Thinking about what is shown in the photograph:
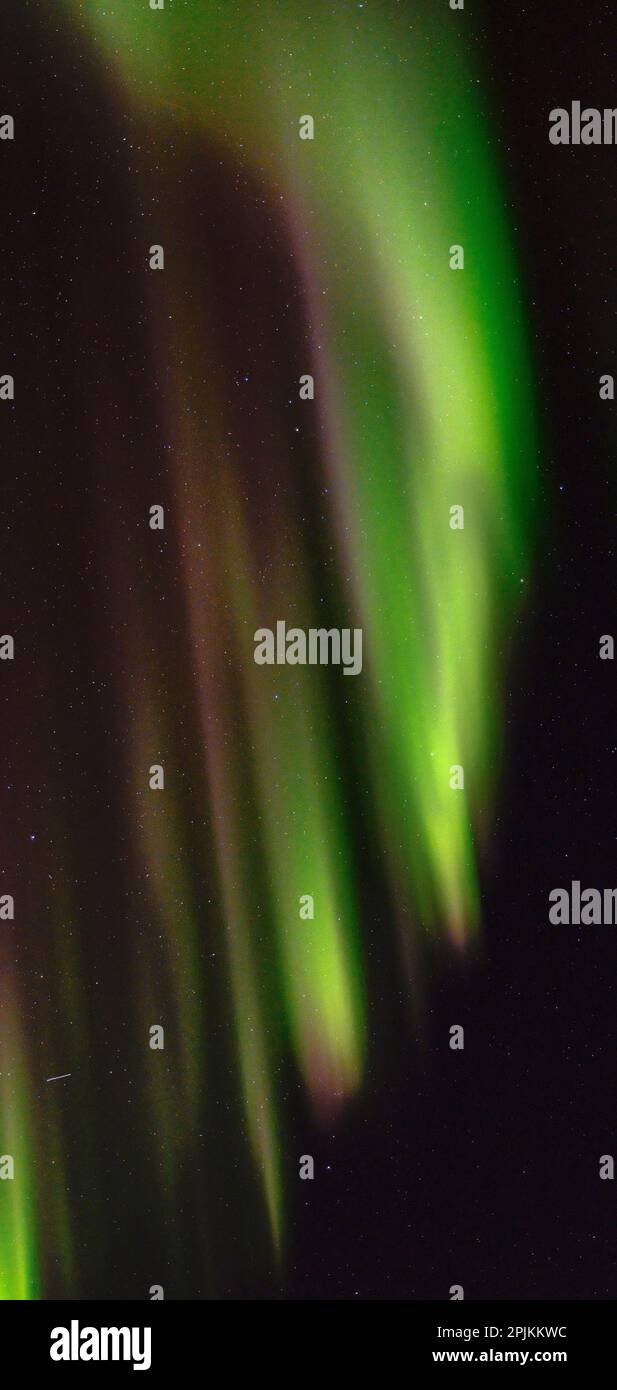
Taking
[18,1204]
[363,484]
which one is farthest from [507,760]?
[18,1204]

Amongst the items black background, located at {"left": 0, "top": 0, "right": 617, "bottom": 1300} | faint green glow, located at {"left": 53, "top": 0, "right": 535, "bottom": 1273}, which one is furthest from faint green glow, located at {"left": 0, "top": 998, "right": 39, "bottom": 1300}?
faint green glow, located at {"left": 53, "top": 0, "right": 535, "bottom": 1273}

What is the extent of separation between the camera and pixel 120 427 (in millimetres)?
944

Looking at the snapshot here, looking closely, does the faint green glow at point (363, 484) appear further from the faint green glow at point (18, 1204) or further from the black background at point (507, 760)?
the faint green glow at point (18, 1204)

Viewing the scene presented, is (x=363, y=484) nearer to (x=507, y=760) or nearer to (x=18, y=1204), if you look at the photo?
(x=507, y=760)

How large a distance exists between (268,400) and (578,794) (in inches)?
17.6

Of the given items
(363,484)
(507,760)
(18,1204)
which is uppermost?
(363,484)

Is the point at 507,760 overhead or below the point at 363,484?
below

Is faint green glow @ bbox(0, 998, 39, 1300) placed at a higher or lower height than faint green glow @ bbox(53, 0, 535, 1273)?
lower

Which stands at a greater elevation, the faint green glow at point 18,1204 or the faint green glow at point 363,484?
the faint green glow at point 363,484

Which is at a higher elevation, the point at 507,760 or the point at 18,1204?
the point at 507,760

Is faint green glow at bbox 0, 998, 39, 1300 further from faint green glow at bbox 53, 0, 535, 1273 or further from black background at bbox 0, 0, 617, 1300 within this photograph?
faint green glow at bbox 53, 0, 535, 1273

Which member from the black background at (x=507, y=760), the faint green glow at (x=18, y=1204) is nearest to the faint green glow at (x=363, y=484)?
the black background at (x=507, y=760)

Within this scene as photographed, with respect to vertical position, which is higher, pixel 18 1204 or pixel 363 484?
pixel 363 484
